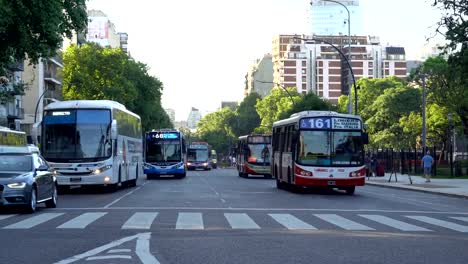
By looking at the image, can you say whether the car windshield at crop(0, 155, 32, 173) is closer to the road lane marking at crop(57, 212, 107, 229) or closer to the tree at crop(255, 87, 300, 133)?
the road lane marking at crop(57, 212, 107, 229)

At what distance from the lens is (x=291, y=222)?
668 inches

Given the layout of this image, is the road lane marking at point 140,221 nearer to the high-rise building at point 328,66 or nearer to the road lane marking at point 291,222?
the road lane marking at point 291,222

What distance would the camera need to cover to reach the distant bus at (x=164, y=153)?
4981cm

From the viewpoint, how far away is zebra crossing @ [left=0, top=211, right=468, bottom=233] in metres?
15.7

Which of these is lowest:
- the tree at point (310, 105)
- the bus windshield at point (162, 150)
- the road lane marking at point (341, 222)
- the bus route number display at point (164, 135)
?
the road lane marking at point (341, 222)

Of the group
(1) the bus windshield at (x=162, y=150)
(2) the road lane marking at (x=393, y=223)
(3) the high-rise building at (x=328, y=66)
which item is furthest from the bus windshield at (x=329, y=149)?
(3) the high-rise building at (x=328, y=66)

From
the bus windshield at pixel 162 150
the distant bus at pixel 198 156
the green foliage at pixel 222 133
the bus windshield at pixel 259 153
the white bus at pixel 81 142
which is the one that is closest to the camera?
the white bus at pixel 81 142

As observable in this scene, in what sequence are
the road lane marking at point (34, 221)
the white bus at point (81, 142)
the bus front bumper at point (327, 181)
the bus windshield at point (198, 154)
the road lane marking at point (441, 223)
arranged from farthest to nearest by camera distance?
the bus windshield at point (198, 154) → the white bus at point (81, 142) → the bus front bumper at point (327, 181) → the road lane marking at point (441, 223) → the road lane marking at point (34, 221)

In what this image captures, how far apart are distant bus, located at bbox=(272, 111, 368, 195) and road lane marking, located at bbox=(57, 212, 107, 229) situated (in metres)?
11.7

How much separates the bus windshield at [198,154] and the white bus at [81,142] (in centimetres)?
5194

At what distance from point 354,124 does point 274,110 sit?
103054 millimetres

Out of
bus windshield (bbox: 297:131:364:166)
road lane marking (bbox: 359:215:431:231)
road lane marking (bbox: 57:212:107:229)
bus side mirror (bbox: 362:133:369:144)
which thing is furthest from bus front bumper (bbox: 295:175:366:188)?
road lane marking (bbox: 57:212:107:229)

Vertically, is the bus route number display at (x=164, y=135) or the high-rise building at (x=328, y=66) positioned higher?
the high-rise building at (x=328, y=66)

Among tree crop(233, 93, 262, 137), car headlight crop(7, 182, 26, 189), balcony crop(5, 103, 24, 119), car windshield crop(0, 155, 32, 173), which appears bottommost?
car headlight crop(7, 182, 26, 189)
